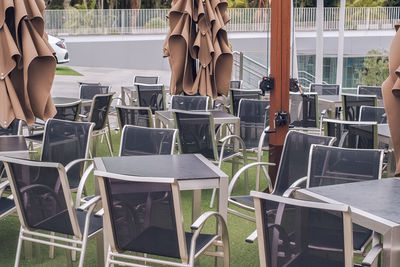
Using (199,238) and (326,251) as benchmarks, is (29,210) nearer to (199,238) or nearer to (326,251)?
(199,238)

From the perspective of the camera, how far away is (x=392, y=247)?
2986 mm

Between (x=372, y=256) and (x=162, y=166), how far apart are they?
1.73 metres

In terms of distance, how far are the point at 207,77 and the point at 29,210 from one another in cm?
391

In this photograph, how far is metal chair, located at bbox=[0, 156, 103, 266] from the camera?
13.0 ft

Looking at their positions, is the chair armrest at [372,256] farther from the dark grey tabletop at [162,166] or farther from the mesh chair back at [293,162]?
the mesh chair back at [293,162]

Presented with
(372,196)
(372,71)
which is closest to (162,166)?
(372,196)

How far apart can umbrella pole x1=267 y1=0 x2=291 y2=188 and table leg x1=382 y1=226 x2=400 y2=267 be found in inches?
114

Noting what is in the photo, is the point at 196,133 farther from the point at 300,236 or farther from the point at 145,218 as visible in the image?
the point at 300,236

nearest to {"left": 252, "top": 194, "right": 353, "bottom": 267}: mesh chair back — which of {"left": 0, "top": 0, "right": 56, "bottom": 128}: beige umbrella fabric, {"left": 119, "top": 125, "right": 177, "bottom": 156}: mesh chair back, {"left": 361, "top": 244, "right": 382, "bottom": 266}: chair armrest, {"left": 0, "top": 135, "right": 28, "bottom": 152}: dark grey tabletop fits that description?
{"left": 361, "top": 244, "right": 382, "bottom": 266}: chair armrest

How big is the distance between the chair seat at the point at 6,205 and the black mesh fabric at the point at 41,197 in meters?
0.49

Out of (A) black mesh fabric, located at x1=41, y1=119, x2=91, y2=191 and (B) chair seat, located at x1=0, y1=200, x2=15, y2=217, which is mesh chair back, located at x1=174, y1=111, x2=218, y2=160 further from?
(B) chair seat, located at x1=0, y1=200, x2=15, y2=217

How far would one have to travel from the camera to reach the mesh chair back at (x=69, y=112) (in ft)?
24.3

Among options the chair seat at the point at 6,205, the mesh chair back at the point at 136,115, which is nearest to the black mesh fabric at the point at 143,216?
the chair seat at the point at 6,205

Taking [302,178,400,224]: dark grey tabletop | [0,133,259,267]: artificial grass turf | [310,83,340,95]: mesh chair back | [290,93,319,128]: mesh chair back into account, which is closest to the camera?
[302,178,400,224]: dark grey tabletop
